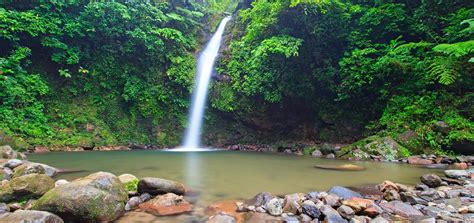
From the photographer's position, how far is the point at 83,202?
3.37m

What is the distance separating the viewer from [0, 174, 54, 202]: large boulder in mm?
3893

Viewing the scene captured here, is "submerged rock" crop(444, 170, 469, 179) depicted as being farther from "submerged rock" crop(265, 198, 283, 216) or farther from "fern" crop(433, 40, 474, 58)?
"submerged rock" crop(265, 198, 283, 216)

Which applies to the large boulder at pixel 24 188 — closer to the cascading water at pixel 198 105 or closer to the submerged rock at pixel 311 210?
the submerged rock at pixel 311 210

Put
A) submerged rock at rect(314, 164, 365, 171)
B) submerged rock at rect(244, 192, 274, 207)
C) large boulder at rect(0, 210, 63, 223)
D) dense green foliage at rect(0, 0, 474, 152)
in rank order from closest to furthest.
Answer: large boulder at rect(0, 210, 63, 223) → submerged rock at rect(244, 192, 274, 207) → submerged rock at rect(314, 164, 365, 171) → dense green foliage at rect(0, 0, 474, 152)

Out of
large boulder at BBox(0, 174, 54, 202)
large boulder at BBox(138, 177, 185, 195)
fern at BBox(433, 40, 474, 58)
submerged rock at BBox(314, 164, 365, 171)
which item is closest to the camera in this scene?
large boulder at BBox(0, 174, 54, 202)

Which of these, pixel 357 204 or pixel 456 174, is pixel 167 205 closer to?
pixel 357 204

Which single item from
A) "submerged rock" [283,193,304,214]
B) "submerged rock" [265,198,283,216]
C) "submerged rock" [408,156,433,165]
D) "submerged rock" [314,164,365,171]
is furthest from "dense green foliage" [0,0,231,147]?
"submerged rock" [283,193,304,214]

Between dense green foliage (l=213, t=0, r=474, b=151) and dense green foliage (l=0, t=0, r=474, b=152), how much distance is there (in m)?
0.05

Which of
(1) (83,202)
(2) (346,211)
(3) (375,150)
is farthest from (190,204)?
(3) (375,150)

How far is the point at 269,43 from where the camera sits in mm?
11734

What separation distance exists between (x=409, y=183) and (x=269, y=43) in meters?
7.90

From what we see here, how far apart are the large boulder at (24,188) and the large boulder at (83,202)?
2.08 feet

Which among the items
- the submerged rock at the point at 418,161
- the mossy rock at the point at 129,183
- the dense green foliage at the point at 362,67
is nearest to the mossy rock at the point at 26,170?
the mossy rock at the point at 129,183

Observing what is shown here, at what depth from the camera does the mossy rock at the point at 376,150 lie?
8.87 metres
